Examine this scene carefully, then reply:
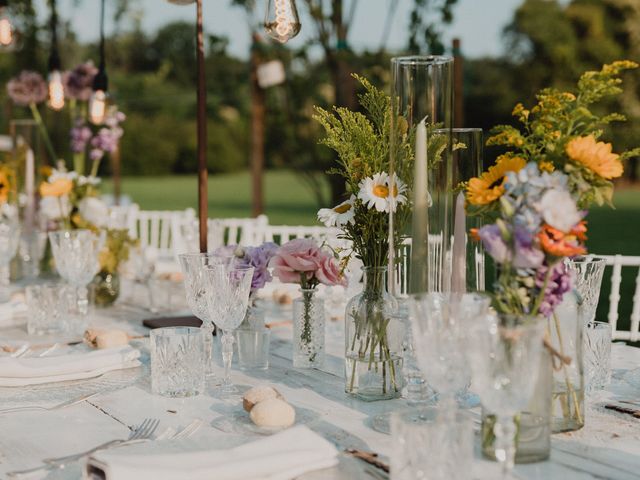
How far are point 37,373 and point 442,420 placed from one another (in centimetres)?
95

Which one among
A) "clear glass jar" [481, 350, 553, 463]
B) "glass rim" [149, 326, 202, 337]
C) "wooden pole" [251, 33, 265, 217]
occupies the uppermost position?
"wooden pole" [251, 33, 265, 217]

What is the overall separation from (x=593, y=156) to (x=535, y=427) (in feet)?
1.31

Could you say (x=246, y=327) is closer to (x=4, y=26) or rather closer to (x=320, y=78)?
(x=4, y=26)

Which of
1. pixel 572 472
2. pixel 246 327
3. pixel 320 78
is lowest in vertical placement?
pixel 572 472

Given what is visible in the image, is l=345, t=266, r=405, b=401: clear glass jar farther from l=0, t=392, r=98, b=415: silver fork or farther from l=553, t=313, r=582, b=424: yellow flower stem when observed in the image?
l=0, t=392, r=98, b=415: silver fork

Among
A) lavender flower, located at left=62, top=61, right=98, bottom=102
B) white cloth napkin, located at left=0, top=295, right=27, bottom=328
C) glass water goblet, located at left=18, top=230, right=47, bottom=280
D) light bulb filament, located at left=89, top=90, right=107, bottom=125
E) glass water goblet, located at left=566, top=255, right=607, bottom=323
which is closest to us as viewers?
glass water goblet, located at left=566, top=255, right=607, bottom=323

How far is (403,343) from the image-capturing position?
155 centimetres

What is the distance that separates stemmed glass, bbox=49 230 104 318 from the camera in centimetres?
219

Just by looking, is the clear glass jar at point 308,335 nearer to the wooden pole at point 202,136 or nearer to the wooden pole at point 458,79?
the wooden pole at point 202,136

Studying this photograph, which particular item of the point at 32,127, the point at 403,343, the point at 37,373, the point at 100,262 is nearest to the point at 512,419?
the point at 403,343

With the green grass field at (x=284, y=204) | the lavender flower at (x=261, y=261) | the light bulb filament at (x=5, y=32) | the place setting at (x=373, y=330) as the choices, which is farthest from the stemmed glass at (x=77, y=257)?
the green grass field at (x=284, y=204)

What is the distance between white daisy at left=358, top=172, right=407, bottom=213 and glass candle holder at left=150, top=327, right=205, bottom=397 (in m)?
0.41

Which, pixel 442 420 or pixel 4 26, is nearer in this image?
pixel 442 420

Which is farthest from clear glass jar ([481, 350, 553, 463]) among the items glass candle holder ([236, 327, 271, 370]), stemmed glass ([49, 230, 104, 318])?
stemmed glass ([49, 230, 104, 318])
